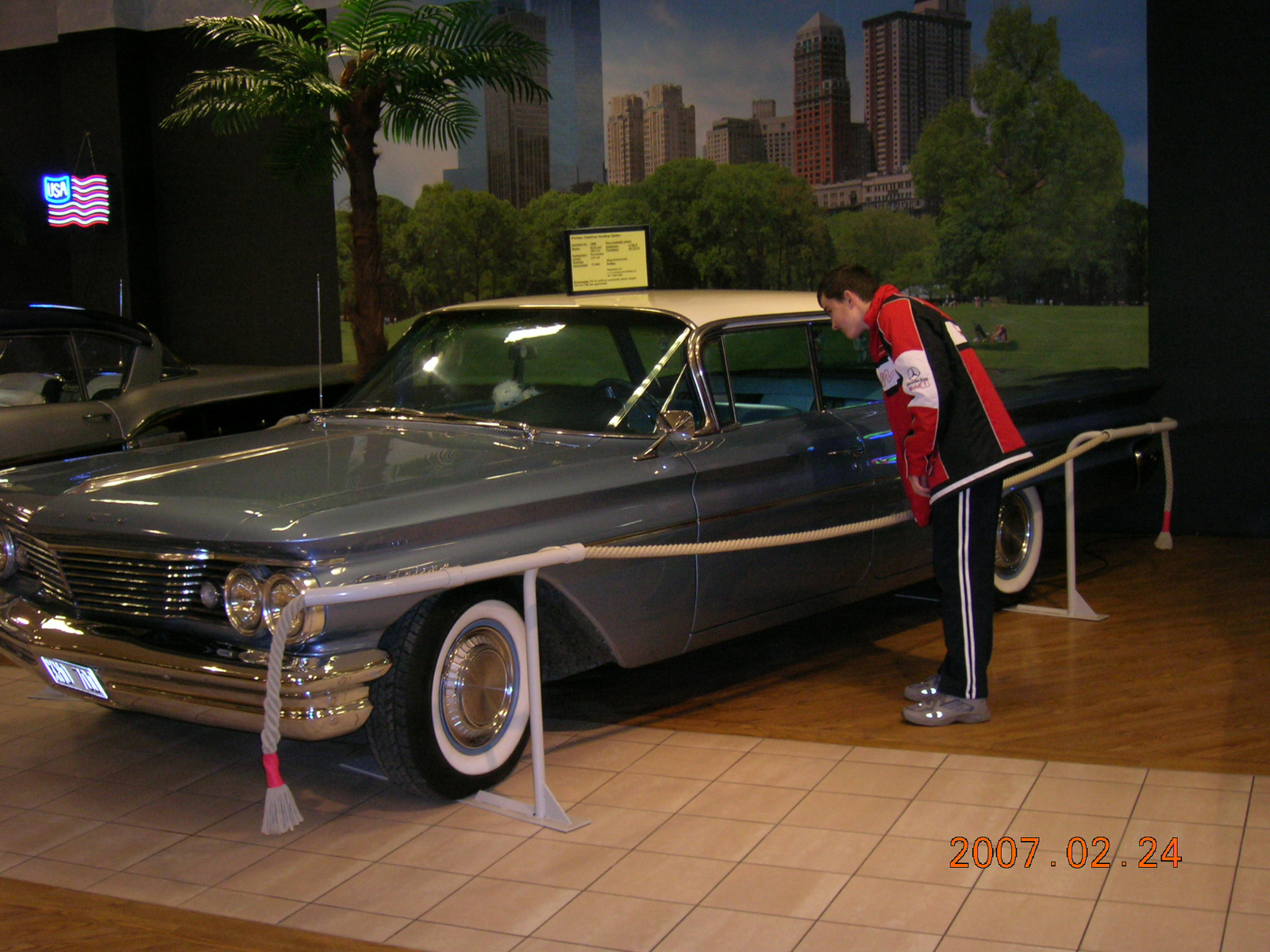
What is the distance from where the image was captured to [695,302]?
5.27 meters

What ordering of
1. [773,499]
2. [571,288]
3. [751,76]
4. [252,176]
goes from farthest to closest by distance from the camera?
[252,176] < [751,76] < [571,288] < [773,499]

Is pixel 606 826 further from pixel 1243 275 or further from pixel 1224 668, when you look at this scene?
pixel 1243 275

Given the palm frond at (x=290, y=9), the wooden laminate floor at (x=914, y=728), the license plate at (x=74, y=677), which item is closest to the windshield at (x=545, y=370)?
the wooden laminate floor at (x=914, y=728)

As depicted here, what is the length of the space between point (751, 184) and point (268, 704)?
295 inches

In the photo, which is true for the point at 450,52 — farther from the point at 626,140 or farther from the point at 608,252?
the point at 608,252

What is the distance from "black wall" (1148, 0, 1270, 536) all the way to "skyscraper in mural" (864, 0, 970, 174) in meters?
1.34

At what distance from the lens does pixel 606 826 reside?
3.96 metres

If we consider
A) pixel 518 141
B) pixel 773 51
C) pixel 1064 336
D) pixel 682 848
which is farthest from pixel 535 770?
pixel 518 141

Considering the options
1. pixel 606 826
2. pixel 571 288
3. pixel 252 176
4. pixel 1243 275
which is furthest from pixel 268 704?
pixel 252 176

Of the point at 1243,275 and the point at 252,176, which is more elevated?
the point at 252,176

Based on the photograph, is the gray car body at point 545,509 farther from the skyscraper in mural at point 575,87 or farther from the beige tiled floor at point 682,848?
the skyscraper in mural at point 575,87

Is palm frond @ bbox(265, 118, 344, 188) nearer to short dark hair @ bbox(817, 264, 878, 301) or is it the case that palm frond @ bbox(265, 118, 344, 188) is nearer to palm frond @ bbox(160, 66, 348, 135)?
palm frond @ bbox(160, 66, 348, 135)

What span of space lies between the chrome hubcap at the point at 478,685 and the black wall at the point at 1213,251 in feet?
18.5

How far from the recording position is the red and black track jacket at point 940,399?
4578mm
